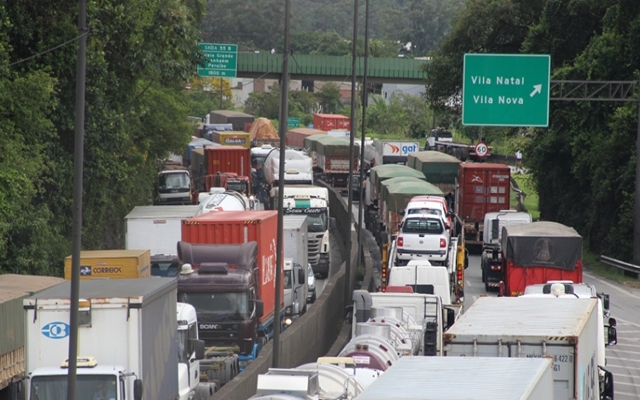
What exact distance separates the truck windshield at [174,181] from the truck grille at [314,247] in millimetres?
12751

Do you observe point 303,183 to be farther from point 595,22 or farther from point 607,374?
point 607,374

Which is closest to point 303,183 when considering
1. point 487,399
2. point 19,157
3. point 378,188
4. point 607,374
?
point 378,188

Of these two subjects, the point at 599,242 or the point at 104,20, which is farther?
the point at 599,242

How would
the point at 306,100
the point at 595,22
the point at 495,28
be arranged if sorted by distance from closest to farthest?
the point at 595,22 < the point at 495,28 < the point at 306,100

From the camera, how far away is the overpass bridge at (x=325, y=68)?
269 feet

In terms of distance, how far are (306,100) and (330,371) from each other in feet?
419

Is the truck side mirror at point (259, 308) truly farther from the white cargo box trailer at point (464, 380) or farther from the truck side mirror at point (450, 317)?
the white cargo box trailer at point (464, 380)

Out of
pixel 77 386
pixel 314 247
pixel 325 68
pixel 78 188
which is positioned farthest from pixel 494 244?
pixel 325 68

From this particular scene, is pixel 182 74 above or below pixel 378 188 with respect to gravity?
above

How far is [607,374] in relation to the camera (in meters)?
17.9

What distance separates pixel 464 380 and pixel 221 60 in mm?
49225

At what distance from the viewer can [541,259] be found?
3269 centimetres

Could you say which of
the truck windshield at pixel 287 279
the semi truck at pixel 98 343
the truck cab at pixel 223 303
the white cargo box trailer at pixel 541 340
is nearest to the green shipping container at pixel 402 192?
the truck windshield at pixel 287 279

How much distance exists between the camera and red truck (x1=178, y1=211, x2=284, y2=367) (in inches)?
885
